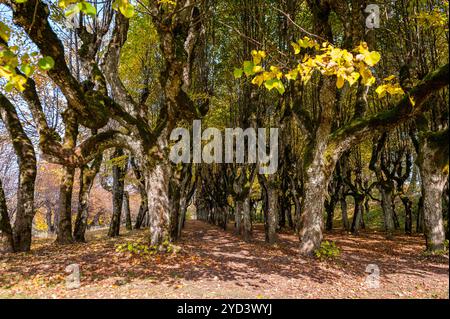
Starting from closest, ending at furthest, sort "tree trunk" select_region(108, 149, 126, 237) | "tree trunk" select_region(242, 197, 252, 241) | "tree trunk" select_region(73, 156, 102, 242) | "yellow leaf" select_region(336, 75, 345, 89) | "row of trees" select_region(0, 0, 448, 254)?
"yellow leaf" select_region(336, 75, 345, 89) → "row of trees" select_region(0, 0, 448, 254) → "tree trunk" select_region(73, 156, 102, 242) → "tree trunk" select_region(242, 197, 252, 241) → "tree trunk" select_region(108, 149, 126, 237)

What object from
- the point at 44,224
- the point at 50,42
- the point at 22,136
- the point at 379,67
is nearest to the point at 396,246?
the point at 379,67

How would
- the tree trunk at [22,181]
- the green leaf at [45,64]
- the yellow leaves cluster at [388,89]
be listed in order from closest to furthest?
the green leaf at [45,64] → the yellow leaves cluster at [388,89] → the tree trunk at [22,181]

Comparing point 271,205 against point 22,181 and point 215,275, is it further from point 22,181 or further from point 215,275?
point 22,181

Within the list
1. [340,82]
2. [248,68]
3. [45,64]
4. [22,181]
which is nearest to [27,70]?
[45,64]

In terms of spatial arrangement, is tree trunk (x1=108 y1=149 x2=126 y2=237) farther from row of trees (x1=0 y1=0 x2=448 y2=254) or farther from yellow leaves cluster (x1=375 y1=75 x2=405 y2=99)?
yellow leaves cluster (x1=375 y1=75 x2=405 y2=99)

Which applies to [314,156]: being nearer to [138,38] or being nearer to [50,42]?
[50,42]

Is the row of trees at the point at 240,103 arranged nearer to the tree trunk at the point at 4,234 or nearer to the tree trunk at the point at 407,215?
the tree trunk at the point at 4,234

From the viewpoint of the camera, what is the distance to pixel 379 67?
14.1 m

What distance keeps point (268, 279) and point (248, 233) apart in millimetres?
7042

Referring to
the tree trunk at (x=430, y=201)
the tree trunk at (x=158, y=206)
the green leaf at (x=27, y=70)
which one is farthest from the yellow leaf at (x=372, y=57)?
the tree trunk at (x=430, y=201)

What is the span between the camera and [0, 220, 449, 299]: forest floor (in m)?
5.51

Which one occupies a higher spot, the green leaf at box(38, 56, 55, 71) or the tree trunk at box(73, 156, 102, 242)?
the green leaf at box(38, 56, 55, 71)

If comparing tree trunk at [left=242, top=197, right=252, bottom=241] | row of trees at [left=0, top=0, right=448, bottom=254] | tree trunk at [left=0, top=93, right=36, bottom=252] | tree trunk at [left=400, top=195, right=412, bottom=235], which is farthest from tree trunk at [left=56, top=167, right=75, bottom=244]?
tree trunk at [left=400, top=195, right=412, bottom=235]

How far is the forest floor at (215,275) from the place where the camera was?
551 centimetres
